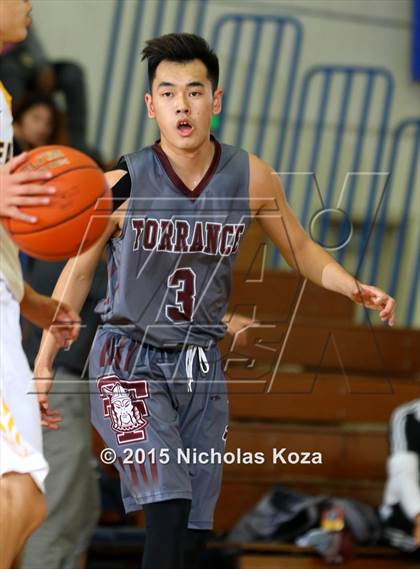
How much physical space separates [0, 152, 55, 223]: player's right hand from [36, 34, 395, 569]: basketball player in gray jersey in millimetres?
364

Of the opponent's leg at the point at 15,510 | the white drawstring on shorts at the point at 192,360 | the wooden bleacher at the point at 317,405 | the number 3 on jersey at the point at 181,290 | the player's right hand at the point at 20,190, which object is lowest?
the wooden bleacher at the point at 317,405

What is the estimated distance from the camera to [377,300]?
3.84m

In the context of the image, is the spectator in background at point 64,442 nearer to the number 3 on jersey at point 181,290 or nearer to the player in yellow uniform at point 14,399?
the number 3 on jersey at point 181,290

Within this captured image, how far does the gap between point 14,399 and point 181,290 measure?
2.31ft

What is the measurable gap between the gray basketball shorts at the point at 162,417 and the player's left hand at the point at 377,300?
479 millimetres

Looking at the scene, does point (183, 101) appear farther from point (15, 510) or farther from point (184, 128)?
point (15, 510)

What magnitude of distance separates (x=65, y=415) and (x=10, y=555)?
1.55 metres

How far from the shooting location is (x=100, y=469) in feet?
19.2

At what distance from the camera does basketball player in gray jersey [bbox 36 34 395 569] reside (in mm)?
3854

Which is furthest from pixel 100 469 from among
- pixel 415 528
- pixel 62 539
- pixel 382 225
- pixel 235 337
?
pixel 382 225

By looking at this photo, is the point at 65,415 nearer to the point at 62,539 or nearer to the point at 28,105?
the point at 62,539

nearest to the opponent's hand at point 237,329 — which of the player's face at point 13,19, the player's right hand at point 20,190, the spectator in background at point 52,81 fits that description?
the player's right hand at point 20,190

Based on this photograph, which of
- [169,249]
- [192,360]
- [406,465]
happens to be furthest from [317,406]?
[169,249]

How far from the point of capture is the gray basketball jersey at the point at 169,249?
390cm
